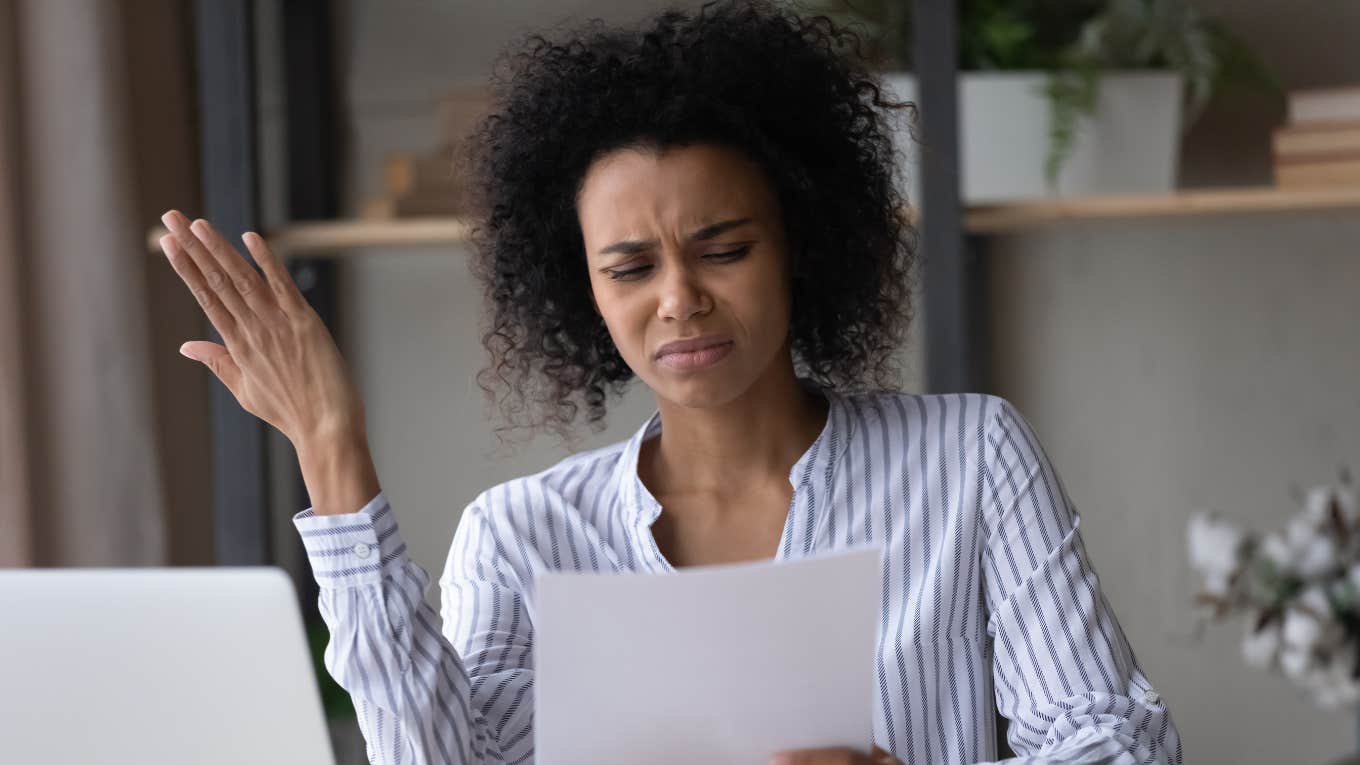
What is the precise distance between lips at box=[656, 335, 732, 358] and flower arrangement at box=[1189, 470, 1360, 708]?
1.77 ft

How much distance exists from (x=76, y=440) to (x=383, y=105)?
83 centimetres

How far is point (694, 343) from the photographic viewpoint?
50.8 inches

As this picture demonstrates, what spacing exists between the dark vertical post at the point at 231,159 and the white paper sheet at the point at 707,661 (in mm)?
1236

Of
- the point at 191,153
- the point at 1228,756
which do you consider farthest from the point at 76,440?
the point at 1228,756

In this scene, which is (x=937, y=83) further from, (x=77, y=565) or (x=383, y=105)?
(x=77, y=565)

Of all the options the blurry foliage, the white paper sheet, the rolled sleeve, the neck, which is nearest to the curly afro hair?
the neck

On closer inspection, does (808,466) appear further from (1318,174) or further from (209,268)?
(1318,174)

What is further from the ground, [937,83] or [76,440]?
[937,83]

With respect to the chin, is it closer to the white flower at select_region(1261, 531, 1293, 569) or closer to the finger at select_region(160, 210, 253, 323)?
the finger at select_region(160, 210, 253, 323)

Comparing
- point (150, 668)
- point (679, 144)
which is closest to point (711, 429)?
point (679, 144)

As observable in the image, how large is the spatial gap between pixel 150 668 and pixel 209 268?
0.34 metres

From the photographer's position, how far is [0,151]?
2057 mm

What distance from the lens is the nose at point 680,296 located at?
4.19ft

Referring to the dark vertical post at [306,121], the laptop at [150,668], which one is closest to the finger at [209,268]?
the laptop at [150,668]
